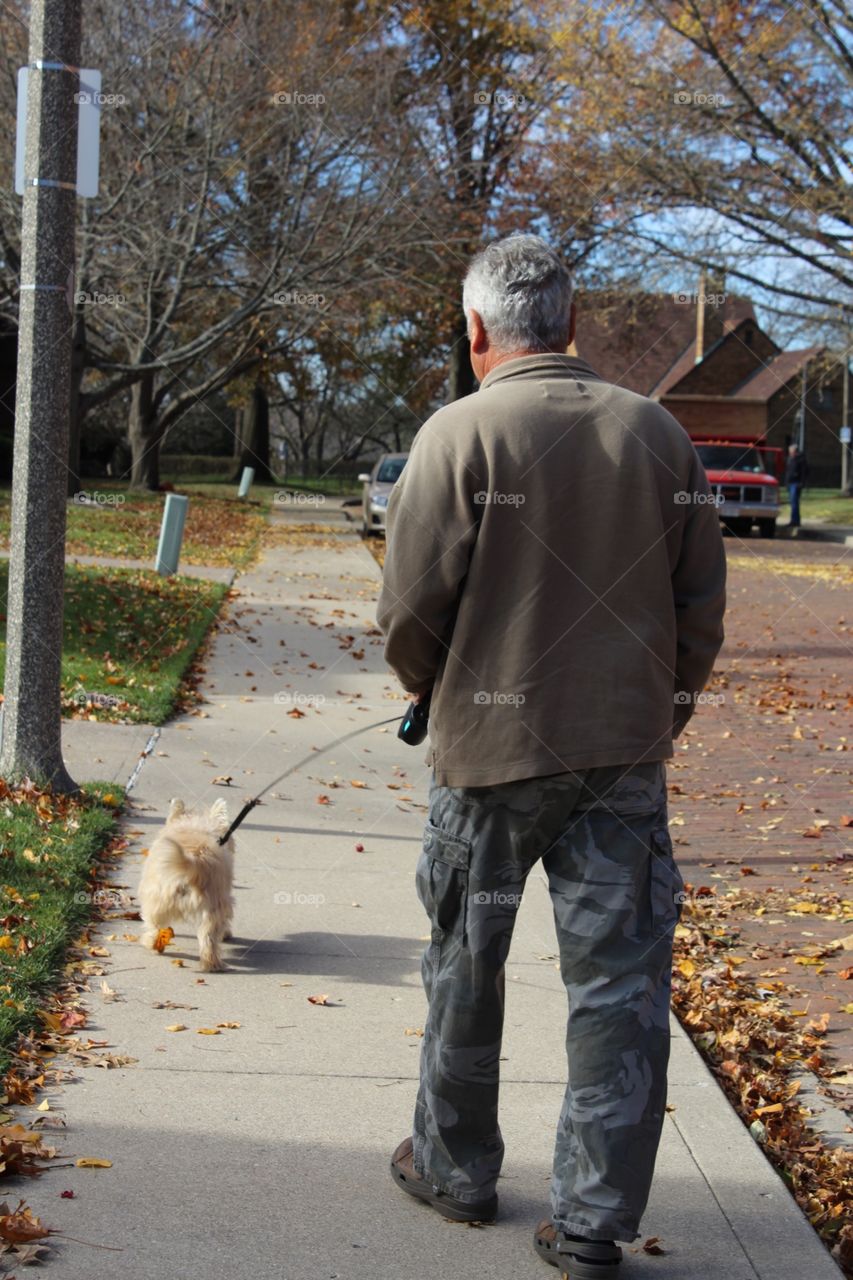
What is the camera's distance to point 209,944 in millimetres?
5004

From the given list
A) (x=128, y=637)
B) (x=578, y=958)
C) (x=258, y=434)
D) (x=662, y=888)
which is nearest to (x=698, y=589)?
(x=662, y=888)

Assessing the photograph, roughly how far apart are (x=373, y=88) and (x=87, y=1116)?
23.4 metres

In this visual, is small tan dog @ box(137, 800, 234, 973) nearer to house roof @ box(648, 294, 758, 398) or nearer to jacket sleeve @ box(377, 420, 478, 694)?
jacket sleeve @ box(377, 420, 478, 694)

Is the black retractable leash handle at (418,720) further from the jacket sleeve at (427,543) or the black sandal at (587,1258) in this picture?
the black sandal at (587,1258)

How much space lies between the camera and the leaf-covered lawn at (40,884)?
4.48 meters

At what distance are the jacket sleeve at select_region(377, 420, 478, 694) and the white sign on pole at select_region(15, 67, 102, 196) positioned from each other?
13.8 feet

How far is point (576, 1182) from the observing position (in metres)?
3.10

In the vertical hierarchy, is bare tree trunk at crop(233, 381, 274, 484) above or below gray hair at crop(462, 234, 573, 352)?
above

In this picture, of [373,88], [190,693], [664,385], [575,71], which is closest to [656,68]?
[575,71]

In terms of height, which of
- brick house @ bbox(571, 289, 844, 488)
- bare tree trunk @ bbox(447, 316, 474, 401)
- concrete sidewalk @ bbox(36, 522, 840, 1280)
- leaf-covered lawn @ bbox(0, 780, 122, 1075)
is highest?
brick house @ bbox(571, 289, 844, 488)

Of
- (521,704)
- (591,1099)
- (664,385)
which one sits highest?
(664,385)

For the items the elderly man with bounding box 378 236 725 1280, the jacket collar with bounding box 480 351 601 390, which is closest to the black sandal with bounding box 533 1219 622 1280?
the elderly man with bounding box 378 236 725 1280

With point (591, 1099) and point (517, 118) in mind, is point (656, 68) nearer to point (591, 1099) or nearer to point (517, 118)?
point (517, 118)

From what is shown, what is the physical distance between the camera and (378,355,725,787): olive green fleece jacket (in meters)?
3.08
